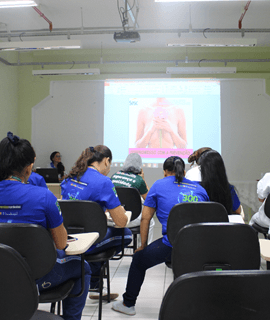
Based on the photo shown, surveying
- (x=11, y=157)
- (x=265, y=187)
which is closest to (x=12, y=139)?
(x=11, y=157)

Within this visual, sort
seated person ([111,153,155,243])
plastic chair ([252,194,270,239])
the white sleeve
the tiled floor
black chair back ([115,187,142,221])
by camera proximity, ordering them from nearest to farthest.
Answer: the tiled floor, plastic chair ([252,194,270,239]), black chair back ([115,187,142,221]), the white sleeve, seated person ([111,153,155,243])

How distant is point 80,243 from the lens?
154 cm

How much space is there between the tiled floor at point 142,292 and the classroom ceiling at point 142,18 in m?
3.71

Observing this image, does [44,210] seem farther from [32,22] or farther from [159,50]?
[159,50]

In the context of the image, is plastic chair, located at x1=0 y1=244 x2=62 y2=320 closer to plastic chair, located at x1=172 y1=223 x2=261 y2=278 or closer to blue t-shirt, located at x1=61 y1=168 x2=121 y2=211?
plastic chair, located at x1=172 y1=223 x2=261 y2=278

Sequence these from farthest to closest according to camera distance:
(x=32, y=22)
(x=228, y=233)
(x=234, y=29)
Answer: (x=32, y=22) < (x=234, y=29) < (x=228, y=233)

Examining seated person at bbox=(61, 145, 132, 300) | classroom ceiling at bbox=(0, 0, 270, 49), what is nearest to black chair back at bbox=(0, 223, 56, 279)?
seated person at bbox=(61, 145, 132, 300)

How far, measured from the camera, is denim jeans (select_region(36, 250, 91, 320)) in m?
1.45

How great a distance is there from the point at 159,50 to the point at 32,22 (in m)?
2.71

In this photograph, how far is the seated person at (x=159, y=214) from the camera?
216cm

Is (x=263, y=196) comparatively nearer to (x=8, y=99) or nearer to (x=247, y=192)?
(x=247, y=192)

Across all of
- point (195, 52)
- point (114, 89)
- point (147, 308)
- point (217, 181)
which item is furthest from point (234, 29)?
point (147, 308)

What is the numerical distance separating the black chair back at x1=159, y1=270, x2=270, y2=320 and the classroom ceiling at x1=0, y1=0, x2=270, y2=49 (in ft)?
15.5

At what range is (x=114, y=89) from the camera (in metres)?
6.80
